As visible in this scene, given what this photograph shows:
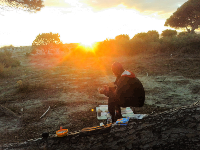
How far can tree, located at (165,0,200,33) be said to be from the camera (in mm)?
21638

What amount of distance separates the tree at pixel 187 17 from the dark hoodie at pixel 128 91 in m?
24.2

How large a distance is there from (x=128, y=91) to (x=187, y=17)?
25.7 metres

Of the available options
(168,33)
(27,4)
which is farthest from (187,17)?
(27,4)

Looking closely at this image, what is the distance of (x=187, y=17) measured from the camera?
23.3 metres

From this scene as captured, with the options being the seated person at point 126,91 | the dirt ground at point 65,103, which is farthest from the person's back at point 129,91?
the dirt ground at point 65,103

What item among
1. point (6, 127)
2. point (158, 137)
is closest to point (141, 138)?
point (158, 137)

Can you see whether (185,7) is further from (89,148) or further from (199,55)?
(89,148)

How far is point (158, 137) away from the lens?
1719 mm

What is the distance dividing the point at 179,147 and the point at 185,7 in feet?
86.3

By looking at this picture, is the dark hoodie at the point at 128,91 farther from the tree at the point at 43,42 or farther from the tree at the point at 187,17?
the tree at the point at 43,42

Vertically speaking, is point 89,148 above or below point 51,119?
above

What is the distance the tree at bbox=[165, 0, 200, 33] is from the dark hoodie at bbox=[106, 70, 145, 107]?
24195mm

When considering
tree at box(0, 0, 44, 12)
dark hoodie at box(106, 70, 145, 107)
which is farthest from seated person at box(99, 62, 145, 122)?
tree at box(0, 0, 44, 12)

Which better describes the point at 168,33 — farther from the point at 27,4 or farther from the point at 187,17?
the point at 27,4
